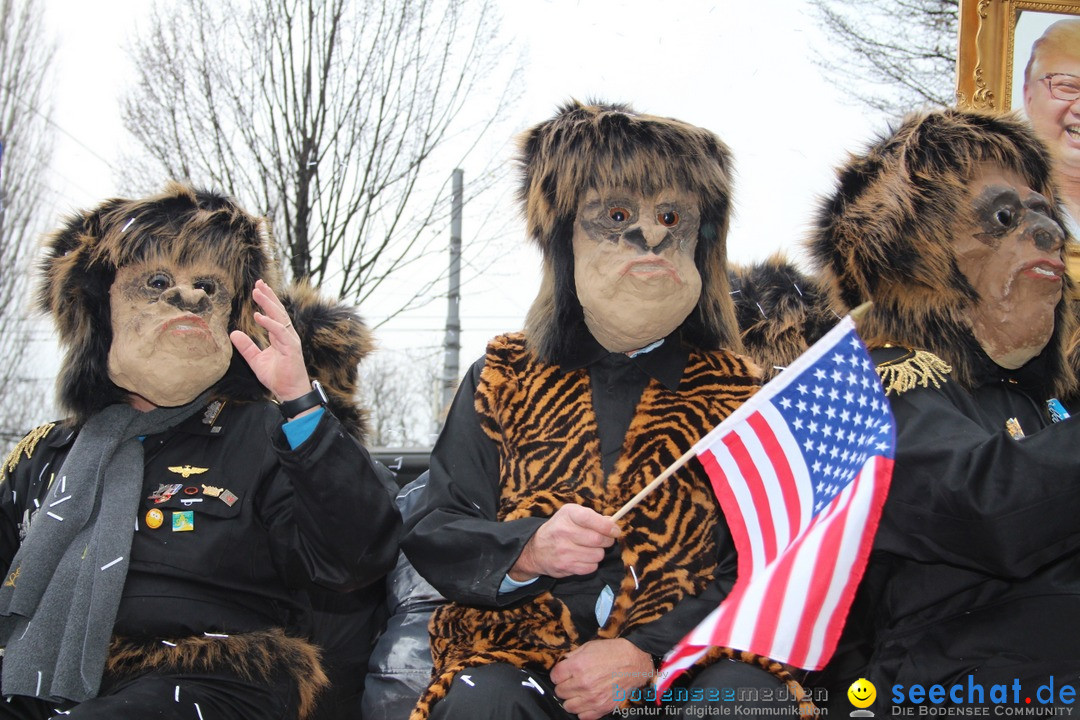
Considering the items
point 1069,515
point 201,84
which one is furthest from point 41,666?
point 201,84

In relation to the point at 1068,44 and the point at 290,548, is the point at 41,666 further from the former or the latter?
the point at 1068,44

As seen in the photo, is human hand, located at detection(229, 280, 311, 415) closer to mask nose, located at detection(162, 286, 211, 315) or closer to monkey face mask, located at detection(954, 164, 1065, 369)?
mask nose, located at detection(162, 286, 211, 315)

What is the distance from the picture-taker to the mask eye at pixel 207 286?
2889mm

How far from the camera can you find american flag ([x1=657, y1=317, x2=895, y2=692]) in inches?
74.0

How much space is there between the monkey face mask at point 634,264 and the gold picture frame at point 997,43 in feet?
6.71

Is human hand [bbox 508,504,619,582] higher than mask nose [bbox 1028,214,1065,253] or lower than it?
lower

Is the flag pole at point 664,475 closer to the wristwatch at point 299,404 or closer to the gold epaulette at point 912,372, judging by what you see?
the gold epaulette at point 912,372

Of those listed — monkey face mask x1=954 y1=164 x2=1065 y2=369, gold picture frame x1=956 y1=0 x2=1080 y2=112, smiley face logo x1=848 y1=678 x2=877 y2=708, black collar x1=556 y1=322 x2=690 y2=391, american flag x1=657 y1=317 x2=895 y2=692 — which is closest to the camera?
american flag x1=657 y1=317 x2=895 y2=692

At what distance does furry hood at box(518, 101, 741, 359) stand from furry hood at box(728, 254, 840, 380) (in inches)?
18.2

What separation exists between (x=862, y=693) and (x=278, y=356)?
1.69 m

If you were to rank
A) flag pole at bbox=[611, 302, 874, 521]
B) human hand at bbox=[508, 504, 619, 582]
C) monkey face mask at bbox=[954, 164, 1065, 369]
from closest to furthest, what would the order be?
flag pole at bbox=[611, 302, 874, 521]
human hand at bbox=[508, 504, 619, 582]
monkey face mask at bbox=[954, 164, 1065, 369]

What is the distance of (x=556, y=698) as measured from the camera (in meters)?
2.22


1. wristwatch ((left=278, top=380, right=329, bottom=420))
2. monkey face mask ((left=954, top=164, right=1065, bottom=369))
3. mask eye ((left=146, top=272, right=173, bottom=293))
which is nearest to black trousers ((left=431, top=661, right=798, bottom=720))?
wristwatch ((left=278, top=380, right=329, bottom=420))

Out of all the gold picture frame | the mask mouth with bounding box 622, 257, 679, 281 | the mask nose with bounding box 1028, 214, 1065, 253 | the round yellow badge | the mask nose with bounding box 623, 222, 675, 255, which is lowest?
the round yellow badge
